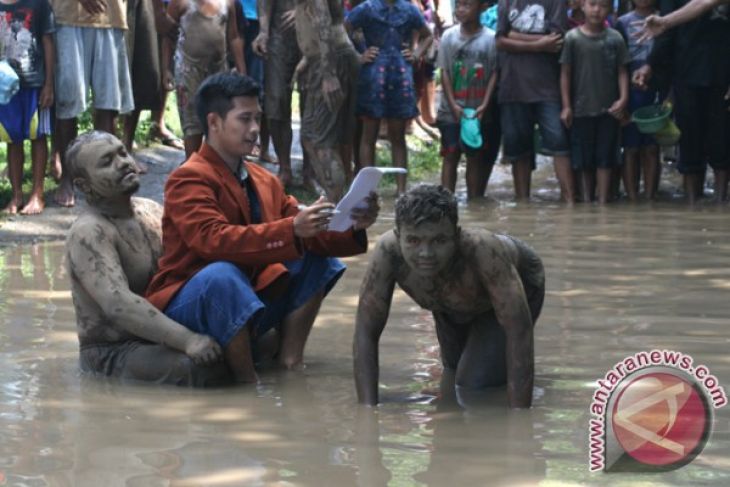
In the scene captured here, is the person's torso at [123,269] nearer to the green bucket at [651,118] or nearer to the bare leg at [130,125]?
the bare leg at [130,125]

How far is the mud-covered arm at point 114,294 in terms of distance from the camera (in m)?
5.90

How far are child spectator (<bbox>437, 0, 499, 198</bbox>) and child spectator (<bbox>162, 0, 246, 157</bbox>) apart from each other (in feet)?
6.25

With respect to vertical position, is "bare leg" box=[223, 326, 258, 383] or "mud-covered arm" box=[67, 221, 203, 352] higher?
"mud-covered arm" box=[67, 221, 203, 352]

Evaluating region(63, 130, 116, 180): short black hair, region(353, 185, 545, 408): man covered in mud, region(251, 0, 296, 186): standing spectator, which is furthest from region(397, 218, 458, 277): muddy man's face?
region(251, 0, 296, 186): standing spectator

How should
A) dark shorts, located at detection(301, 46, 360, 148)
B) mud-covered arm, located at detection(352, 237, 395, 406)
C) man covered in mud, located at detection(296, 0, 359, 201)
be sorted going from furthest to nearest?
dark shorts, located at detection(301, 46, 360, 148), man covered in mud, located at detection(296, 0, 359, 201), mud-covered arm, located at detection(352, 237, 395, 406)

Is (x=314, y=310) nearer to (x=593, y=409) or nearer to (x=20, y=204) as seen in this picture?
(x=593, y=409)

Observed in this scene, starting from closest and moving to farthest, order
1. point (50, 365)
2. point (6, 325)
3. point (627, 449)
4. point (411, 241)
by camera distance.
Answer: point (627, 449), point (411, 241), point (50, 365), point (6, 325)

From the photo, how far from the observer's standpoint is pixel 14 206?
10422 mm

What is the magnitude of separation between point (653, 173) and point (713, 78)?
1.06 meters

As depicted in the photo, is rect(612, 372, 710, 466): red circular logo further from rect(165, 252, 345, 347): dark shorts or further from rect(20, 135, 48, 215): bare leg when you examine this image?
rect(20, 135, 48, 215): bare leg

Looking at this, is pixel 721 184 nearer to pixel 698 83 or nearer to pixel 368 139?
pixel 698 83

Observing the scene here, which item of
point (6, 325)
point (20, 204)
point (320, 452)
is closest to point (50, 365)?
point (6, 325)

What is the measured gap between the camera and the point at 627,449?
187 inches

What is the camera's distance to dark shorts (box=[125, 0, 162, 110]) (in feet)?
38.6
